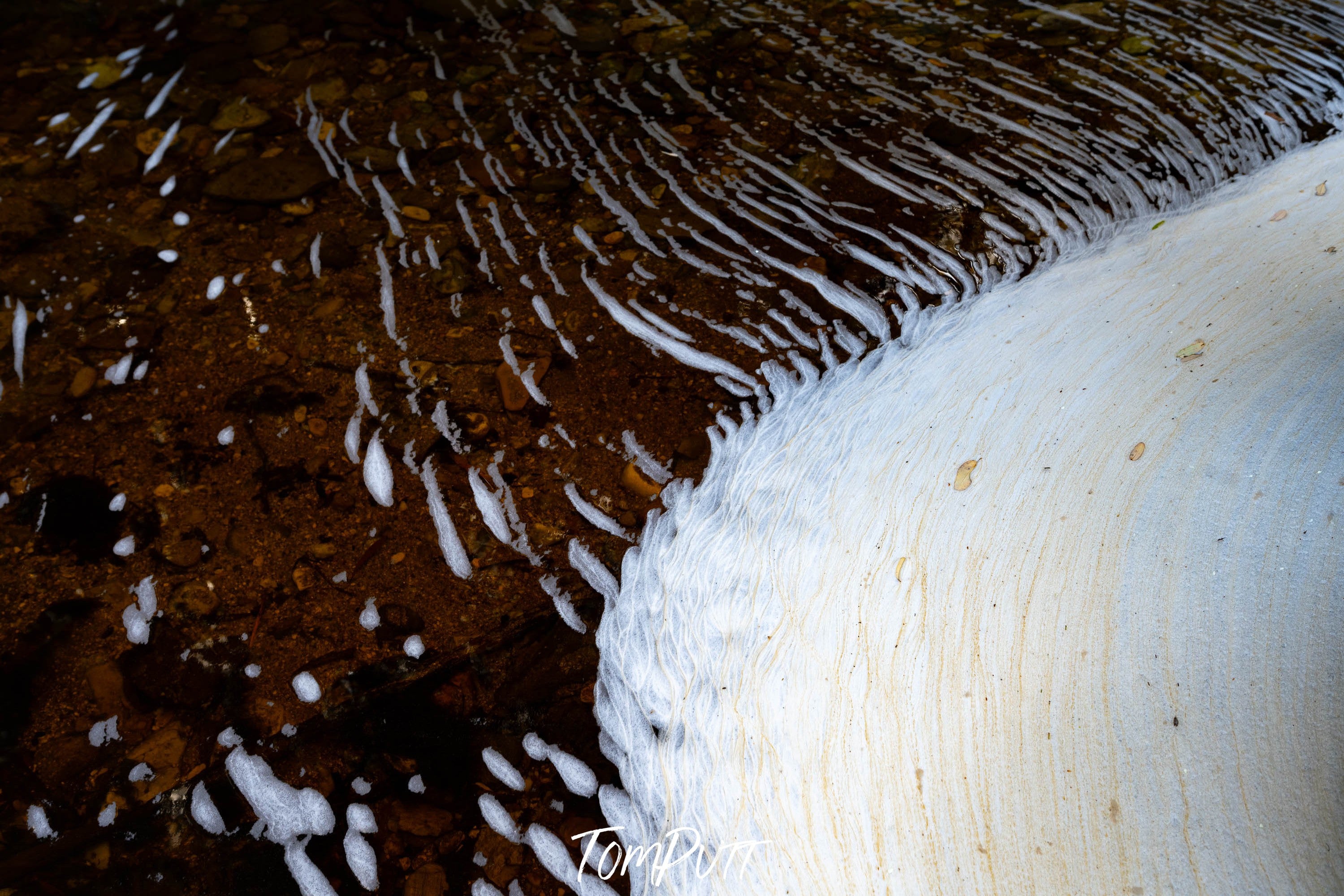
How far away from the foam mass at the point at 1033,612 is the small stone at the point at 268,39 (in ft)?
5.08

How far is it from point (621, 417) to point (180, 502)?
0.65 meters

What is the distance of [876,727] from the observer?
0.88 metres

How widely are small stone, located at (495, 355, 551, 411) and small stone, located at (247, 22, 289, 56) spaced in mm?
1214

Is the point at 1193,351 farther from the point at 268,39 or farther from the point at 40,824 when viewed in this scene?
the point at 268,39

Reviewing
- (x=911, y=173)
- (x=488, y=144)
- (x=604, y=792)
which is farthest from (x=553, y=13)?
(x=604, y=792)

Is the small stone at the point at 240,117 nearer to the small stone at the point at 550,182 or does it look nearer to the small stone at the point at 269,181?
the small stone at the point at 269,181

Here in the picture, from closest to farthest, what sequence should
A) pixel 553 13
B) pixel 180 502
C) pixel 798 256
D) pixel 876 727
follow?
pixel 876 727 < pixel 180 502 < pixel 798 256 < pixel 553 13

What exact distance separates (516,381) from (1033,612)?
0.82 m

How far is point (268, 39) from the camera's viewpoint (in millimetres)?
2004

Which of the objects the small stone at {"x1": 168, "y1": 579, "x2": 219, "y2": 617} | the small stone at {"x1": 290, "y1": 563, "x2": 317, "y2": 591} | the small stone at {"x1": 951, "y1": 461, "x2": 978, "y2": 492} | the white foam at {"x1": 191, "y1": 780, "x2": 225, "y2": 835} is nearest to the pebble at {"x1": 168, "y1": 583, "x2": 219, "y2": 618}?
the small stone at {"x1": 168, "y1": 579, "x2": 219, "y2": 617}

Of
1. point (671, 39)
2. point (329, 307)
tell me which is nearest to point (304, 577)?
point (329, 307)

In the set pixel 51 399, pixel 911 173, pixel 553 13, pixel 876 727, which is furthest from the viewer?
pixel 553 13

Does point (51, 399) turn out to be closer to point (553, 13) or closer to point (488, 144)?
point (488, 144)

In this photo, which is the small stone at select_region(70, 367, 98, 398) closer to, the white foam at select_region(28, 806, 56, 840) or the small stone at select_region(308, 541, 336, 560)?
the small stone at select_region(308, 541, 336, 560)
